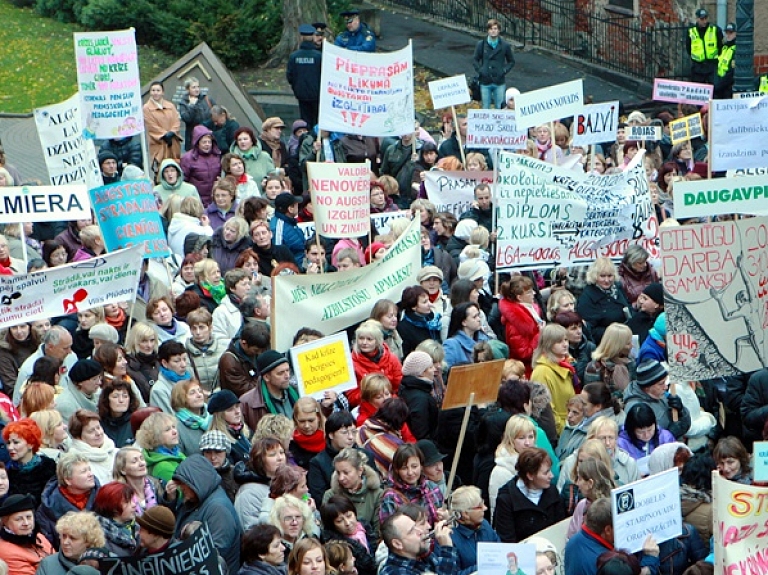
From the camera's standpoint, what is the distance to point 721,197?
42.5 feet

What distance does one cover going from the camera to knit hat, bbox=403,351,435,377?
1167cm

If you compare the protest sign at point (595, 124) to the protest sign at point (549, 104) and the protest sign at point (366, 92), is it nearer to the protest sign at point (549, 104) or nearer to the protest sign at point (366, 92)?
the protest sign at point (549, 104)

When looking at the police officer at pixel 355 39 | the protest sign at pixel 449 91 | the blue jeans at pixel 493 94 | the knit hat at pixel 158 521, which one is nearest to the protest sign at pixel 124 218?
the knit hat at pixel 158 521

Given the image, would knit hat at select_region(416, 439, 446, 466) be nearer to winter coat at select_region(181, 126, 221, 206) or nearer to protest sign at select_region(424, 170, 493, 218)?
protest sign at select_region(424, 170, 493, 218)

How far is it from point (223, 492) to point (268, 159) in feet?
28.8

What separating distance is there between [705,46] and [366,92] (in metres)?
7.95

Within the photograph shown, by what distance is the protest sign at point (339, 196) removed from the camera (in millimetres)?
15000

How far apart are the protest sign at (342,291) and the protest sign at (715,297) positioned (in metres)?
2.79

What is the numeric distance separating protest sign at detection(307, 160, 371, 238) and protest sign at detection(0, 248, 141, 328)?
2417mm

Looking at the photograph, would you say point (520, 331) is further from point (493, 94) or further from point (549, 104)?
point (493, 94)

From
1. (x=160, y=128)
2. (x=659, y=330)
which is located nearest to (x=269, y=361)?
(x=659, y=330)

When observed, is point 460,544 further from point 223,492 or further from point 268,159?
point 268,159

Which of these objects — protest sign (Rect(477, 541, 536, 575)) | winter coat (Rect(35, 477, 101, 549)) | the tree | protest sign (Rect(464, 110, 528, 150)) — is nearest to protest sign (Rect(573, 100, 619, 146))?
protest sign (Rect(464, 110, 528, 150))

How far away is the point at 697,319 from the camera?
12062 mm
